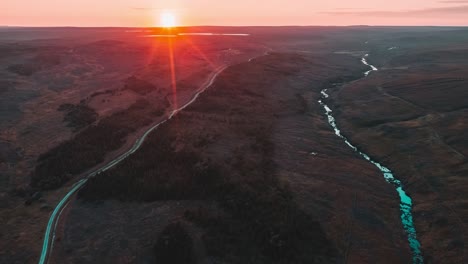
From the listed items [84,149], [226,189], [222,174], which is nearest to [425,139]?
[222,174]

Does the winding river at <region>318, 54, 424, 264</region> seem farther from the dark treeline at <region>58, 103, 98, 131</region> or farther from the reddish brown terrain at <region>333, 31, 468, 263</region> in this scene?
the dark treeline at <region>58, 103, 98, 131</region>

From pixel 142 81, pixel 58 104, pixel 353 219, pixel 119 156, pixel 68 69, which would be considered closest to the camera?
pixel 353 219

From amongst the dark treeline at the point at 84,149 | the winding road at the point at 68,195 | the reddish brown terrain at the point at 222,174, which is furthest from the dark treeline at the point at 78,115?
the winding road at the point at 68,195

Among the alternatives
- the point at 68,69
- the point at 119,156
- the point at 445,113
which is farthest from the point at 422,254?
the point at 68,69

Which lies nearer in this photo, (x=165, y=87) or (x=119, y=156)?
(x=119, y=156)

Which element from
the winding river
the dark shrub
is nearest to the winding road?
the dark shrub

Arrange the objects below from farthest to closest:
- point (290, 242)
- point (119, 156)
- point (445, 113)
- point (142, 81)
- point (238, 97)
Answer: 1. point (142, 81)
2. point (238, 97)
3. point (445, 113)
4. point (119, 156)
5. point (290, 242)

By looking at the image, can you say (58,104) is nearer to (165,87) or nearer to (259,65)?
(165,87)

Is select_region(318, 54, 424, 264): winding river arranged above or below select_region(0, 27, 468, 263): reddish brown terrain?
below

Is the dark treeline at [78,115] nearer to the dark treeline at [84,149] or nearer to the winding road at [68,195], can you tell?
the dark treeline at [84,149]

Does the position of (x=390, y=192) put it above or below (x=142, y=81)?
below
